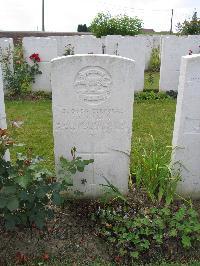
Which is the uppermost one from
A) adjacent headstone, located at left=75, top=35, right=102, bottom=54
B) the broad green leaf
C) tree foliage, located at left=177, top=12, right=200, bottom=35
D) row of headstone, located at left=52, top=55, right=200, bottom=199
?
tree foliage, located at left=177, top=12, right=200, bottom=35

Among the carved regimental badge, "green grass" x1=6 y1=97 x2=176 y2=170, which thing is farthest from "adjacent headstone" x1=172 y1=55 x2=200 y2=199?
"green grass" x1=6 y1=97 x2=176 y2=170

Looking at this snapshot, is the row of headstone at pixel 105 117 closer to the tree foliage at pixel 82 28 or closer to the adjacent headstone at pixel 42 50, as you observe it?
the adjacent headstone at pixel 42 50

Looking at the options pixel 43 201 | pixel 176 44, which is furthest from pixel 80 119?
pixel 176 44

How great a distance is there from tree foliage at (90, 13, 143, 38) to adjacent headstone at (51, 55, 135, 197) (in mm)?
13811

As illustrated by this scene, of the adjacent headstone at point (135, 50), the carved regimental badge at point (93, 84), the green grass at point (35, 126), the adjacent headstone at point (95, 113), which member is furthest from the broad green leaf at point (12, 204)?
the adjacent headstone at point (135, 50)

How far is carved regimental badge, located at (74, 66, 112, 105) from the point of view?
10.9ft

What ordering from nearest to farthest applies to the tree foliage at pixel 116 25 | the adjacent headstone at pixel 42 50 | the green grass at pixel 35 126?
the green grass at pixel 35 126
the adjacent headstone at pixel 42 50
the tree foliage at pixel 116 25

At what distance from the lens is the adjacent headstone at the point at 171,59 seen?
894cm

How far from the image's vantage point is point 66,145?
11.7 ft

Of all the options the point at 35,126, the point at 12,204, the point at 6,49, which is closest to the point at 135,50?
the point at 6,49

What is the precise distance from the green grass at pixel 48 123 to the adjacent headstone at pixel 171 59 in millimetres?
906

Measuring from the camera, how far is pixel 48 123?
21.5ft

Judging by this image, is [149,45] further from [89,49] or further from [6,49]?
[6,49]

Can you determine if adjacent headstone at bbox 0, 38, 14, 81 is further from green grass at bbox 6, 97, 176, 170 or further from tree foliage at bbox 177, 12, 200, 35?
tree foliage at bbox 177, 12, 200, 35
